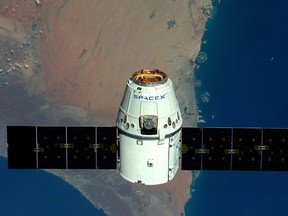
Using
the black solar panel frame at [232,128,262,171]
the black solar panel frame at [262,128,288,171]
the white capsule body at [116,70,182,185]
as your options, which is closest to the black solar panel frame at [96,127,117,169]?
the white capsule body at [116,70,182,185]

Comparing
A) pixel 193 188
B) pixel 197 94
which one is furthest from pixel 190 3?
pixel 193 188

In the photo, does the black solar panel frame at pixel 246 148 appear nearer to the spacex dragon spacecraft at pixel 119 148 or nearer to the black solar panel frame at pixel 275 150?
the spacex dragon spacecraft at pixel 119 148

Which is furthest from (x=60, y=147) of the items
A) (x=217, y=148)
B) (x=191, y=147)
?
(x=217, y=148)

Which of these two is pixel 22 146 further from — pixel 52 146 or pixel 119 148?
pixel 119 148

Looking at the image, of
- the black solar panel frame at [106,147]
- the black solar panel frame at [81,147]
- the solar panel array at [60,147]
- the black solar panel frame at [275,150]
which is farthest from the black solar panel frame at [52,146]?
the black solar panel frame at [275,150]

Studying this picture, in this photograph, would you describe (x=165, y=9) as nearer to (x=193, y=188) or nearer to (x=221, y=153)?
(x=193, y=188)
